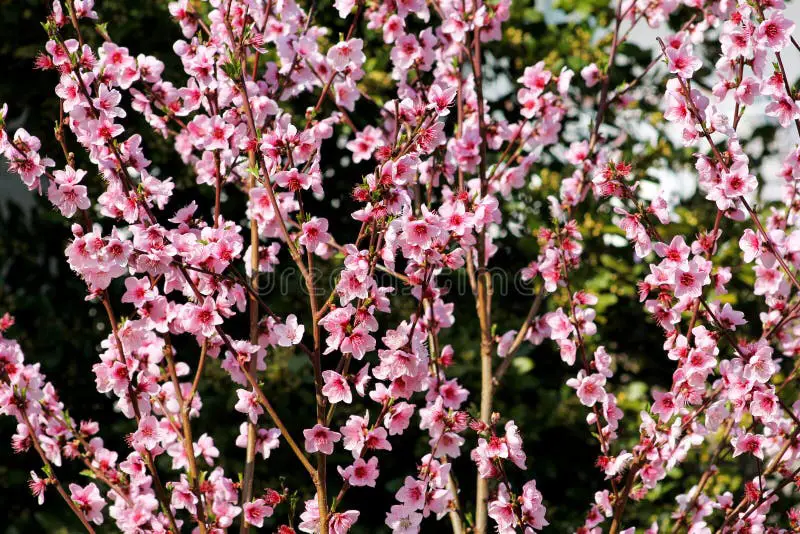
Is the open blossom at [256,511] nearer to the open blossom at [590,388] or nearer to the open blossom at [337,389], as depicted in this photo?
the open blossom at [337,389]

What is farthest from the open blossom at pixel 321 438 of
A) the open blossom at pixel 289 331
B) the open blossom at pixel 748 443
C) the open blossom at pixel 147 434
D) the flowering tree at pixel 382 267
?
the open blossom at pixel 748 443

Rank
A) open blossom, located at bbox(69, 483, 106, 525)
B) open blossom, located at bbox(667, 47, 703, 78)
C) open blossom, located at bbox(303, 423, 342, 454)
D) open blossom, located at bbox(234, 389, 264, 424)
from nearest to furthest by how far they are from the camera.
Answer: open blossom, located at bbox(303, 423, 342, 454)
open blossom, located at bbox(667, 47, 703, 78)
open blossom, located at bbox(234, 389, 264, 424)
open blossom, located at bbox(69, 483, 106, 525)

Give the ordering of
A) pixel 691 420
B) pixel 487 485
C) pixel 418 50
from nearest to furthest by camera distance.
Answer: pixel 691 420 → pixel 487 485 → pixel 418 50

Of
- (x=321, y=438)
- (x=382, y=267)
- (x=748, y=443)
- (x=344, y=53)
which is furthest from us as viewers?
(x=344, y=53)

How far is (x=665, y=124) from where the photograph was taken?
13.1ft

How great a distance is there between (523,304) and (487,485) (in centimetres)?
133

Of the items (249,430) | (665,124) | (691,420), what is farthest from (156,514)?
(665,124)

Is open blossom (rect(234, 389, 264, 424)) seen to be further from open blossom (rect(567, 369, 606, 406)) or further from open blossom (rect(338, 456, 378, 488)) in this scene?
open blossom (rect(567, 369, 606, 406))

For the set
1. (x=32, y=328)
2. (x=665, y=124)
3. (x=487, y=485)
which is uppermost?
(x=665, y=124)

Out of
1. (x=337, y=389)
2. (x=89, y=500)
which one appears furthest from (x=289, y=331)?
(x=89, y=500)

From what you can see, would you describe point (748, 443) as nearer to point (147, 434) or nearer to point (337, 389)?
point (337, 389)

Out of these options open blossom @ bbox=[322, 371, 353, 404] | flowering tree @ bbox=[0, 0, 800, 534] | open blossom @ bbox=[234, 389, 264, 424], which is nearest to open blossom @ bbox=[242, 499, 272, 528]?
flowering tree @ bbox=[0, 0, 800, 534]

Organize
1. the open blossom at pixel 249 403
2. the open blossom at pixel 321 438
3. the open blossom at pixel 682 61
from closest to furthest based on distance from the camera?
1. the open blossom at pixel 321 438
2. the open blossom at pixel 682 61
3. the open blossom at pixel 249 403

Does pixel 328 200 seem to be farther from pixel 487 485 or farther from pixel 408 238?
pixel 408 238
